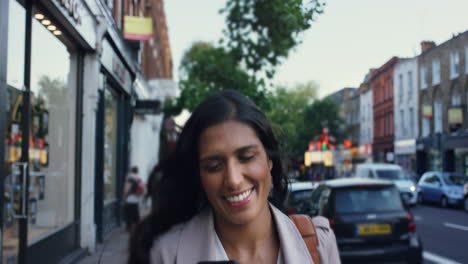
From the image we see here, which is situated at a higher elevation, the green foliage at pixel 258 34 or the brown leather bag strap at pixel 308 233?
the green foliage at pixel 258 34

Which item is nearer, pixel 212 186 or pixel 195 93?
pixel 212 186

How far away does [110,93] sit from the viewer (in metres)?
13.6

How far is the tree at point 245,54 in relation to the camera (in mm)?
13602

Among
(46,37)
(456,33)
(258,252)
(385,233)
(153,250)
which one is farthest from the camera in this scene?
(46,37)

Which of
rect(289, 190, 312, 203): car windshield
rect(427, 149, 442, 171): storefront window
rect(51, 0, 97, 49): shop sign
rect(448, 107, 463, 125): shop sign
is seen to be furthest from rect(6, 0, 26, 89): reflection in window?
rect(427, 149, 442, 171): storefront window

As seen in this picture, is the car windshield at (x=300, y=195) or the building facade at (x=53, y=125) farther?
the car windshield at (x=300, y=195)

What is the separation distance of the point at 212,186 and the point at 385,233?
19.7ft

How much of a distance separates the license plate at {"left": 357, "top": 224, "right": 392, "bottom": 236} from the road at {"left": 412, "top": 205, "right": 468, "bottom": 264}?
3.29 ft

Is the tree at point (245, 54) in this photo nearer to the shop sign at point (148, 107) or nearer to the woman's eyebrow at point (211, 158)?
the shop sign at point (148, 107)

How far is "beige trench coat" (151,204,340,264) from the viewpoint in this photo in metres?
1.92

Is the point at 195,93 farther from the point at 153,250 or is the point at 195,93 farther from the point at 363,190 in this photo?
the point at 153,250

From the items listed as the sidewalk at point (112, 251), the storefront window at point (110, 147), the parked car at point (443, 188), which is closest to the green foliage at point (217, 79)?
the storefront window at point (110, 147)

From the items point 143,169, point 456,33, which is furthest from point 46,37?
point 143,169

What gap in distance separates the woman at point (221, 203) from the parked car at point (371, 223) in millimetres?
5525
